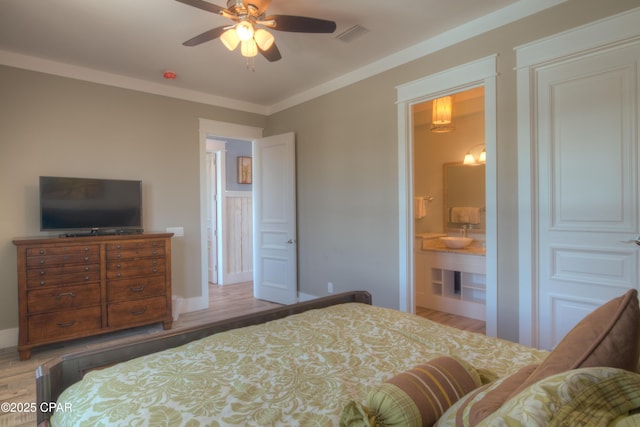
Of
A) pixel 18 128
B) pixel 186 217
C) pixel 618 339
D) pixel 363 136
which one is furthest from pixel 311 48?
pixel 618 339

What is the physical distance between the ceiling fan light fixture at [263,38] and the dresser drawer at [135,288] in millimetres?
2597

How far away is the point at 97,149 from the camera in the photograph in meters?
3.71

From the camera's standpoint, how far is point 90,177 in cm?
365

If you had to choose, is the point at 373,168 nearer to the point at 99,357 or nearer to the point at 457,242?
the point at 457,242

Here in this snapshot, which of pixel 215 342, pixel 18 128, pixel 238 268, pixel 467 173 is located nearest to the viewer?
pixel 215 342

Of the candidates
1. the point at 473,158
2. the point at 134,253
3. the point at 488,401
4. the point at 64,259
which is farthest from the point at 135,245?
the point at 473,158

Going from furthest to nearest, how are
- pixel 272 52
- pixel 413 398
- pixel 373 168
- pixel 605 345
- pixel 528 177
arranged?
pixel 373 168 → pixel 272 52 → pixel 528 177 → pixel 413 398 → pixel 605 345

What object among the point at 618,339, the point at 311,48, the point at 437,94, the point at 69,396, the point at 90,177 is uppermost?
the point at 311,48

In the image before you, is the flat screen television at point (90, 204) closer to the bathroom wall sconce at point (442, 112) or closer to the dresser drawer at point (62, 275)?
the dresser drawer at point (62, 275)

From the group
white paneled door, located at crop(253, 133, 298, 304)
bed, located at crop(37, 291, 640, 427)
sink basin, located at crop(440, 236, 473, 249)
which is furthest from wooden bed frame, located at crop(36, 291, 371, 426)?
sink basin, located at crop(440, 236, 473, 249)

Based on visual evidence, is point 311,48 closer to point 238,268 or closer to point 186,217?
point 186,217

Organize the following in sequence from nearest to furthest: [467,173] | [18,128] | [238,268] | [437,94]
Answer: [437,94], [18,128], [467,173], [238,268]

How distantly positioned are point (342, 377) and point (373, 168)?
8.70ft

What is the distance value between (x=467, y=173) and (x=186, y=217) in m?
3.78
